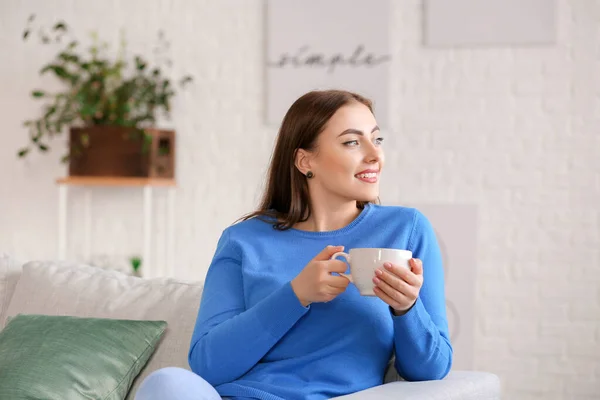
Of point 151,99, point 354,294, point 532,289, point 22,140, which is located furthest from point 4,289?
point 532,289

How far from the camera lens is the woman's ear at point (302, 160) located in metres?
1.96

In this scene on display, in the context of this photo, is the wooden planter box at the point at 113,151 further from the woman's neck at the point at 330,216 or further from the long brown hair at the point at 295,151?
the woman's neck at the point at 330,216

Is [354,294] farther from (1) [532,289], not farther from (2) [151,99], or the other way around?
(2) [151,99]

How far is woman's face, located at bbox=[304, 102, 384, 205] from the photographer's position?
1.85m

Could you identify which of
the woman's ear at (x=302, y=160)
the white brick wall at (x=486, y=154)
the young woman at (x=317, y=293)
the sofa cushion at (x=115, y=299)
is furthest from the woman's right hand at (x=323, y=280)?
the white brick wall at (x=486, y=154)

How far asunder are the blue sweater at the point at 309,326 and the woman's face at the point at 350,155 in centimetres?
8

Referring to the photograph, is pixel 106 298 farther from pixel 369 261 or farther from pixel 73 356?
pixel 369 261

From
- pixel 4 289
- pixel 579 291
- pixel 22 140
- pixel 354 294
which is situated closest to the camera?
pixel 354 294

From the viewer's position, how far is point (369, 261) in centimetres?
155

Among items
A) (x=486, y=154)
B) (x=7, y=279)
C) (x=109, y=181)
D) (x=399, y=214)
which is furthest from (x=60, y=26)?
(x=399, y=214)

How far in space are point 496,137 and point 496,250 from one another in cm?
49

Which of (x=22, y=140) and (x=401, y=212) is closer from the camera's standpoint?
(x=401, y=212)

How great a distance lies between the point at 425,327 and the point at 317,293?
22 centimetres

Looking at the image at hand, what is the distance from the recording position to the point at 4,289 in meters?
2.32
